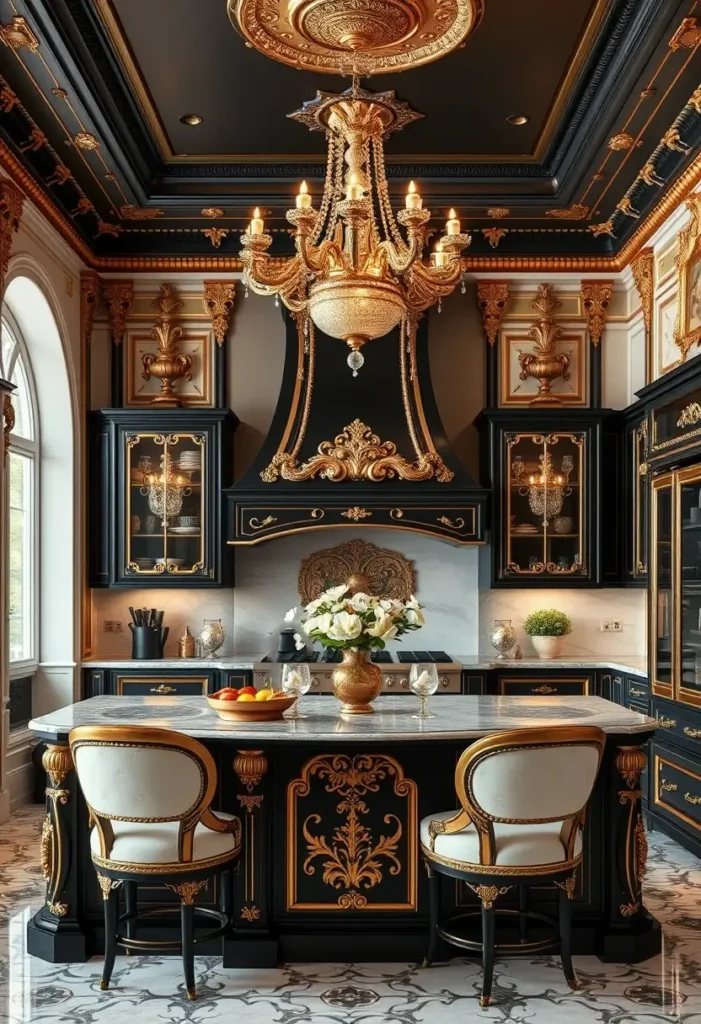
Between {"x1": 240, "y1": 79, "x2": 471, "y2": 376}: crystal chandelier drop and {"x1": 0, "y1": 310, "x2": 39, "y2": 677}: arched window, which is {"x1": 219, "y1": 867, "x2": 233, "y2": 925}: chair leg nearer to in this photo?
{"x1": 240, "y1": 79, "x2": 471, "y2": 376}: crystal chandelier drop

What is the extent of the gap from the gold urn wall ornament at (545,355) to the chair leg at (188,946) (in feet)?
15.1

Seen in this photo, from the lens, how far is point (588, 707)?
13.4 ft

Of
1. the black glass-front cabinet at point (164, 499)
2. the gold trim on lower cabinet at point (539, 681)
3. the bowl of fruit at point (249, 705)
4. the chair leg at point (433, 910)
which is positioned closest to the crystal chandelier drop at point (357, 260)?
the bowl of fruit at point (249, 705)

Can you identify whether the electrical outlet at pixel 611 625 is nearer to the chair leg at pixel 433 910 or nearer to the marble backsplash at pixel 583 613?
the marble backsplash at pixel 583 613

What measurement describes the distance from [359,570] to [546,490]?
4.66ft

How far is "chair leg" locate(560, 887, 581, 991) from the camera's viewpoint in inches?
134

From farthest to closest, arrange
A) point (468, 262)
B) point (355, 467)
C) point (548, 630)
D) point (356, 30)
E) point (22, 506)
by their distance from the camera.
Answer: point (468, 262)
point (548, 630)
point (355, 467)
point (22, 506)
point (356, 30)

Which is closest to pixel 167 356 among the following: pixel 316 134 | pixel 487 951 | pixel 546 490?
pixel 316 134

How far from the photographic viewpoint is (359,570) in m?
7.21

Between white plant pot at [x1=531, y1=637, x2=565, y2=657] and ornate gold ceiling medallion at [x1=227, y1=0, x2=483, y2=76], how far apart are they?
372 cm

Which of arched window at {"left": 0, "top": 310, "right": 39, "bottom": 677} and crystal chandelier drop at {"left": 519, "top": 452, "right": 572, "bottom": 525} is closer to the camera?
arched window at {"left": 0, "top": 310, "right": 39, "bottom": 677}

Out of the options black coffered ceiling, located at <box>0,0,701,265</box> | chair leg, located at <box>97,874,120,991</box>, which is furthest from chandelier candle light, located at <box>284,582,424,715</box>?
black coffered ceiling, located at <box>0,0,701,265</box>

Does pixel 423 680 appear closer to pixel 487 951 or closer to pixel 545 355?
pixel 487 951

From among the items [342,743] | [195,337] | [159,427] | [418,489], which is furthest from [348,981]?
[195,337]
